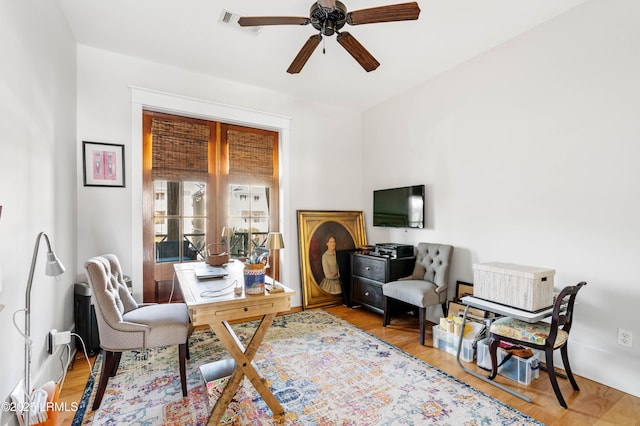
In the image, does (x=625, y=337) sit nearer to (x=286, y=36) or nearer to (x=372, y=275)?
(x=372, y=275)

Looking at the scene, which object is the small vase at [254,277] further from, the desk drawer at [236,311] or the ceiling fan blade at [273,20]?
the ceiling fan blade at [273,20]

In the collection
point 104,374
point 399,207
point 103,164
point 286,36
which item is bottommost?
point 104,374

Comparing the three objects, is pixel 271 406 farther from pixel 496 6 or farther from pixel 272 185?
pixel 496 6

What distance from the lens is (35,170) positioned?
6.50 ft

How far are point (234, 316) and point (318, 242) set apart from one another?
2544 mm

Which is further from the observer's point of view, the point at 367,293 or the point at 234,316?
the point at 367,293

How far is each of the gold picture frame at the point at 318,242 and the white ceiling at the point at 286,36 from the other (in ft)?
5.82

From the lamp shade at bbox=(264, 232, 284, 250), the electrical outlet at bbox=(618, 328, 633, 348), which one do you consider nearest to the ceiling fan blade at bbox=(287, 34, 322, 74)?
the lamp shade at bbox=(264, 232, 284, 250)

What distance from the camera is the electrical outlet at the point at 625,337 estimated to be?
7.27 feet

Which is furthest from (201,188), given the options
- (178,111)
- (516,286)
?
(516,286)

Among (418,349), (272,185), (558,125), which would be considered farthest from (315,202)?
(558,125)

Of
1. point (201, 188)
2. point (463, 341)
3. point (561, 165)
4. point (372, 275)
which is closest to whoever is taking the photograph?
point (561, 165)

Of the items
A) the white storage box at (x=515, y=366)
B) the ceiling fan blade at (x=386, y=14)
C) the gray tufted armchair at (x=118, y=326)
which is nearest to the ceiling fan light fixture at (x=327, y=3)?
the ceiling fan blade at (x=386, y=14)

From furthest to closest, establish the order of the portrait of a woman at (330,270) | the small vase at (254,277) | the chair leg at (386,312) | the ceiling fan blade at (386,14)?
the portrait of a woman at (330,270) → the chair leg at (386,312) → the small vase at (254,277) → the ceiling fan blade at (386,14)
